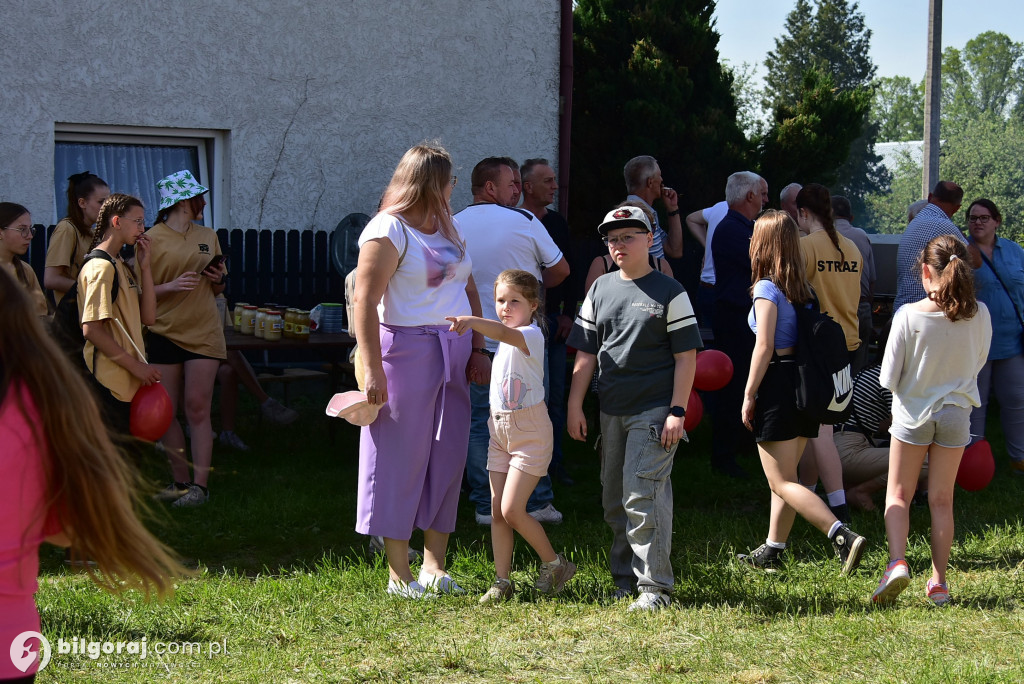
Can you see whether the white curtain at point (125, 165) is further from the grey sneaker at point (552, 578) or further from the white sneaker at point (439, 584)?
the grey sneaker at point (552, 578)

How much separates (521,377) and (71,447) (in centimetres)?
260

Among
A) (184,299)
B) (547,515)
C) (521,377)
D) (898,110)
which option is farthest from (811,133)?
(898,110)

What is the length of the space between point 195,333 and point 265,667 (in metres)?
3.04

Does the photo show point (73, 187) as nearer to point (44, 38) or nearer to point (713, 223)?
point (44, 38)

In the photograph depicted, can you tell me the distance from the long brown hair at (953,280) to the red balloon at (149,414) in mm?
3533

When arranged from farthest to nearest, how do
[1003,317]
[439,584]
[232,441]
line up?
1. [232,441]
2. [1003,317]
3. [439,584]

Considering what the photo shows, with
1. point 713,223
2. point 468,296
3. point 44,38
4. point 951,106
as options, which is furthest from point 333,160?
point 951,106

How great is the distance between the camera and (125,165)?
10.2 meters

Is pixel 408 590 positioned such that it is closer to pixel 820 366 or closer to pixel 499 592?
pixel 499 592

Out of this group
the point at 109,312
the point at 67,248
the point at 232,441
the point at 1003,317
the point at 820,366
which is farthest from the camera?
the point at 232,441

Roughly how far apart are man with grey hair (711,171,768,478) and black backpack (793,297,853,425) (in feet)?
7.21

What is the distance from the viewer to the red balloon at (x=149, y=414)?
532cm

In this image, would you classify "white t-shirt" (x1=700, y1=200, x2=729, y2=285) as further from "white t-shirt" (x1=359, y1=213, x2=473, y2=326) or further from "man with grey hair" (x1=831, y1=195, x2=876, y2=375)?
"white t-shirt" (x1=359, y1=213, x2=473, y2=326)

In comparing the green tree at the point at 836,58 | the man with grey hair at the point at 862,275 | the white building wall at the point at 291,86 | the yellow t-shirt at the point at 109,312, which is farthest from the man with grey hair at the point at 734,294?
the green tree at the point at 836,58
